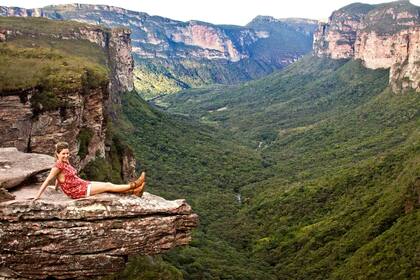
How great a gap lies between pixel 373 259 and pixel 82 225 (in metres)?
64.8

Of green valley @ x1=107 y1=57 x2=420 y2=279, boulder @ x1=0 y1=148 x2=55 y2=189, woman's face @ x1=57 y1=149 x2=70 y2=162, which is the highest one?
woman's face @ x1=57 y1=149 x2=70 y2=162

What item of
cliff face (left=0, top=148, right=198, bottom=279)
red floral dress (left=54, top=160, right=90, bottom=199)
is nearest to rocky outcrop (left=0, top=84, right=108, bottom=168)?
red floral dress (left=54, top=160, right=90, bottom=199)

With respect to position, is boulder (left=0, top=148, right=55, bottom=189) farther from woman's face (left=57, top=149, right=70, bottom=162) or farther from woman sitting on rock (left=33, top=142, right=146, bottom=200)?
woman's face (left=57, top=149, right=70, bottom=162)

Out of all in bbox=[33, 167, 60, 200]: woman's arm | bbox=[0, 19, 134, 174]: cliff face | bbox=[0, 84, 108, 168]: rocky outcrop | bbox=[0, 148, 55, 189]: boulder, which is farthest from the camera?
bbox=[0, 19, 134, 174]: cliff face

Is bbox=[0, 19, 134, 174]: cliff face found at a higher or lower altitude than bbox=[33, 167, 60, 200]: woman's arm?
lower

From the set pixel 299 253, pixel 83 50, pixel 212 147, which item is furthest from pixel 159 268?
pixel 212 147

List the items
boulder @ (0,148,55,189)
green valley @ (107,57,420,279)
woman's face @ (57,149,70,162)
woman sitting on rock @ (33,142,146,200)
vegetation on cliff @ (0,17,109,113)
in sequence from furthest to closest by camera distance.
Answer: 1. green valley @ (107,57,420,279)
2. vegetation on cliff @ (0,17,109,113)
3. boulder @ (0,148,55,189)
4. woman's face @ (57,149,70,162)
5. woman sitting on rock @ (33,142,146,200)

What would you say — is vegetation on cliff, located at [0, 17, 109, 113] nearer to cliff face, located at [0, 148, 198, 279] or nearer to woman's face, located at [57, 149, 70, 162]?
woman's face, located at [57, 149, 70, 162]

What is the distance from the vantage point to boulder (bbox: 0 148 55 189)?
68.6 ft

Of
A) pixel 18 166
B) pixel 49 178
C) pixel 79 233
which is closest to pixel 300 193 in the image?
pixel 18 166

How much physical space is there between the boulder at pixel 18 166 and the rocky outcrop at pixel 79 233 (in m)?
0.82

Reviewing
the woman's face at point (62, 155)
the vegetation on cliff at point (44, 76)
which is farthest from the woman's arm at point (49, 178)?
the vegetation on cliff at point (44, 76)

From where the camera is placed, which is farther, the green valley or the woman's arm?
the green valley

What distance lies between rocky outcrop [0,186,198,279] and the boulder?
32.3 inches
